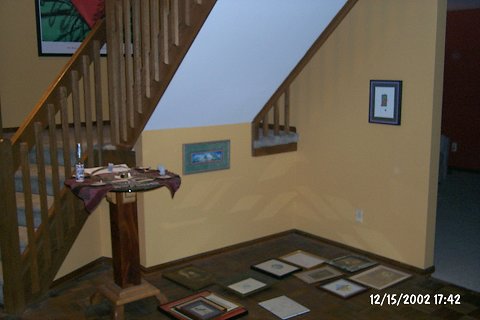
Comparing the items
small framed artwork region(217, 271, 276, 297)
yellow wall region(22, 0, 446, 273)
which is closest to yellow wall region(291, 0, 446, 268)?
yellow wall region(22, 0, 446, 273)

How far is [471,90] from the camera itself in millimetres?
7188

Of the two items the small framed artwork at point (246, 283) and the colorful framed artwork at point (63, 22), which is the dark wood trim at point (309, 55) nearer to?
the small framed artwork at point (246, 283)

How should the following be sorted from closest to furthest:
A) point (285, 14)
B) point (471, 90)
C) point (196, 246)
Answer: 1. point (285, 14)
2. point (196, 246)
3. point (471, 90)

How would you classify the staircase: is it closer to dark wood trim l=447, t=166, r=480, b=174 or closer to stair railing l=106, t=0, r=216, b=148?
stair railing l=106, t=0, r=216, b=148

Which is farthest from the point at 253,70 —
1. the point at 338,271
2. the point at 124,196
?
the point at 338,271

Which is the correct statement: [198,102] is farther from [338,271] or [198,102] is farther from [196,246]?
[338,271]

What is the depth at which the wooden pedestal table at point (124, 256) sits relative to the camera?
3.20 meters

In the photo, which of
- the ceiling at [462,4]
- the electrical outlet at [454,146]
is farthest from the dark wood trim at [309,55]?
the electrical outlet at [454,146]

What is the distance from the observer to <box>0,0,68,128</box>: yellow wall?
4.72m

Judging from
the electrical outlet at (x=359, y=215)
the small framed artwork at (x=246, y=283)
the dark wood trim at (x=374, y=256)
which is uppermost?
the electrical outlet at (x=359, y=215)

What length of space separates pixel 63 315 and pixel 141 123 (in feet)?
4.38

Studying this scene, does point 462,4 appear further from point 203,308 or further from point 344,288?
point 203,308

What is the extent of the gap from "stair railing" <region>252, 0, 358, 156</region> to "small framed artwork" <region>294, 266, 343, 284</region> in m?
1.12

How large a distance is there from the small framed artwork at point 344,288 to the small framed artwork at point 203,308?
0.68 meters
